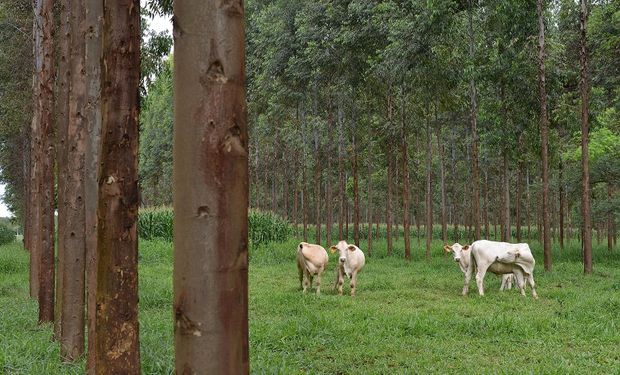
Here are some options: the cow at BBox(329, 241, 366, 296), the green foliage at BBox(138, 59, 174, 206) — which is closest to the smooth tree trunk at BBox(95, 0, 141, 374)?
the cow at BBox(329, 241, 366, 296)

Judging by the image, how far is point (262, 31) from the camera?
28.6 meters

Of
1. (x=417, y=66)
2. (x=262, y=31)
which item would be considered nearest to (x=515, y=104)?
(x=417, y=66)

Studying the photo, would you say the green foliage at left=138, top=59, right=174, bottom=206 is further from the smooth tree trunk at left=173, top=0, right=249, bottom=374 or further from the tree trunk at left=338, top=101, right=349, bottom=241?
the smooth tree trunk at left=173, top=0, right=249, bottom=374

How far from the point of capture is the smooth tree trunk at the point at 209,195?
1.75m

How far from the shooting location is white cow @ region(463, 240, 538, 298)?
13117mm

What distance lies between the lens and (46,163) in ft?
33.7

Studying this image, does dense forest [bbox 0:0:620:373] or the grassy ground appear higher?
dense forest [bbox 0:0:620:373]

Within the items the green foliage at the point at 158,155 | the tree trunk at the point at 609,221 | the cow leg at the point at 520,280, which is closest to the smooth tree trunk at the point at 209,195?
the cow leg at the point at 520,280

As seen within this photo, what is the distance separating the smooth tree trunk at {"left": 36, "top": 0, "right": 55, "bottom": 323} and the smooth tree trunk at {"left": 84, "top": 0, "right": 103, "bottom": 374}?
405cm

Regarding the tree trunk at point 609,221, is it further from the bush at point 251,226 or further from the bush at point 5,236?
the bush at point 5,236

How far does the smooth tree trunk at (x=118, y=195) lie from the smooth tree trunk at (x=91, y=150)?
1.84m

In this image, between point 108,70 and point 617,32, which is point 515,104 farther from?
point 108,70

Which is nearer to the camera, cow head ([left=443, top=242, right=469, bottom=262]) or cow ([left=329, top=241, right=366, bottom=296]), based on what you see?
cow ([left=329, top=241, right=366, bottom=296])

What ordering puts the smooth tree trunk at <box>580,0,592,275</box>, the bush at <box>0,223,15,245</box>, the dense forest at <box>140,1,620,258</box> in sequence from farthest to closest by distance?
the bush at <box>0,223,15,245</box> → the dense forest at <box>140,1,620,258</box> → the smooth tree trunk at <box>580,0,592,275</box>
